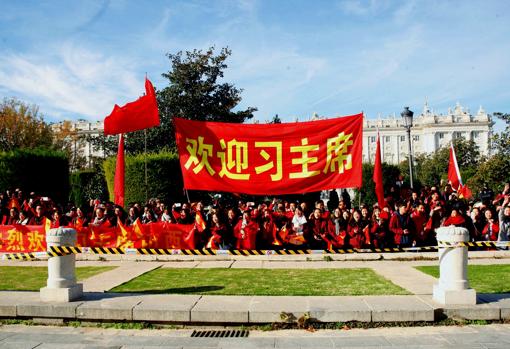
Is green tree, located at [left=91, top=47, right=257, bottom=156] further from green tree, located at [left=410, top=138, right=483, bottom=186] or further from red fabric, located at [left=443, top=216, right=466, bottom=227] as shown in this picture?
green tree, located at [left=410, top=138, right=483, bottom=186]

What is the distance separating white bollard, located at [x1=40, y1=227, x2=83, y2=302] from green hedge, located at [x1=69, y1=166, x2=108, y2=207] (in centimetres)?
2446

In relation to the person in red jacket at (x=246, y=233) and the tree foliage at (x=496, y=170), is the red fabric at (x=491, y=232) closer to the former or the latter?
the person in red jacket at (x=246, y=233)

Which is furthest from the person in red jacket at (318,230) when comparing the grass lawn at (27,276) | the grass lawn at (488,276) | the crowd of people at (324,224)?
the grass lawn at (27,276)

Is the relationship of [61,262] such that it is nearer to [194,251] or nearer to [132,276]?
[132,276]

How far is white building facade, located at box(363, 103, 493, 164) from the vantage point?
130625 millimetres

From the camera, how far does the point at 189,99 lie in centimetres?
3128

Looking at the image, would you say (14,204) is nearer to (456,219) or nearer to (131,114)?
(131,114)

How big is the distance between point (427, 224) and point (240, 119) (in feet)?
67.2

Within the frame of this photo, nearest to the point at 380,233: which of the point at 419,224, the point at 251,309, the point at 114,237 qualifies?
the point at 419,224

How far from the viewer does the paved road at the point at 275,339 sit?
621cm

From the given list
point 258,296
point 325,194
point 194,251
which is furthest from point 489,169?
point 325,194

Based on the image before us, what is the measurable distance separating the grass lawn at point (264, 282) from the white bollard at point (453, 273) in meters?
1.04

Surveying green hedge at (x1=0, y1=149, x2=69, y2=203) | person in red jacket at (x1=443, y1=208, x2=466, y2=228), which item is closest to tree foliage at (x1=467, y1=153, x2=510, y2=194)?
person in red jacket at (x1=443, y1=208, x2=466, y2=228)

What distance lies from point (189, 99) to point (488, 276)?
2436 centimetres
